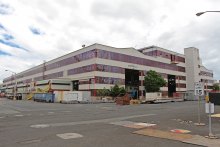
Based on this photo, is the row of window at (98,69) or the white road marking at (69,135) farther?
the row of window at (98,69)

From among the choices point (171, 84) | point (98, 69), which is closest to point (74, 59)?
point (98, 69)

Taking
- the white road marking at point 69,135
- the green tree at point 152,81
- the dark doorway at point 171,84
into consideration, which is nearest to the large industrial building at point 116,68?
the dark doorway at point 171,84

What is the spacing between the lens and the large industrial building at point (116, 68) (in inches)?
2795

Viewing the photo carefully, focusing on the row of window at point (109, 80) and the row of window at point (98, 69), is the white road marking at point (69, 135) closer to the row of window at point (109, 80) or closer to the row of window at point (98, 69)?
the row of window at point (109, 80)

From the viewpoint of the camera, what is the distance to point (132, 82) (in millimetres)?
84938

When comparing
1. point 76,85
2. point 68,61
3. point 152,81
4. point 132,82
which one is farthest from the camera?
point 68,61

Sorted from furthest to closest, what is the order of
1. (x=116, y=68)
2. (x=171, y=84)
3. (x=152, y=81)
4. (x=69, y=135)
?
1. (x=171, y=84)
2. (x=152, y=81)
3. (x=116, y=68)
4. (x=69, y=135)

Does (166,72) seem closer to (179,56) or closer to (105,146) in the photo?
(179,56)

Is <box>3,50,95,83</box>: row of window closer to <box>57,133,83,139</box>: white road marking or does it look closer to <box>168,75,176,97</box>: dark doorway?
<box>168,75,176,97</box>: dark doorway

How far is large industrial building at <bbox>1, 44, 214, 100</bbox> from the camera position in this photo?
7100cm

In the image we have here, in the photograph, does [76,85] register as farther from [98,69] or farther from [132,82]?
[132,82]

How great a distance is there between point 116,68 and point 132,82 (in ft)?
40.0

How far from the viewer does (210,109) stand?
12719mm

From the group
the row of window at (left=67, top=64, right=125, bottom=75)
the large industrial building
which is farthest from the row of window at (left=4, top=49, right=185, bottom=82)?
the row of window at (left=67, top=64, right=125, bottom=75)
